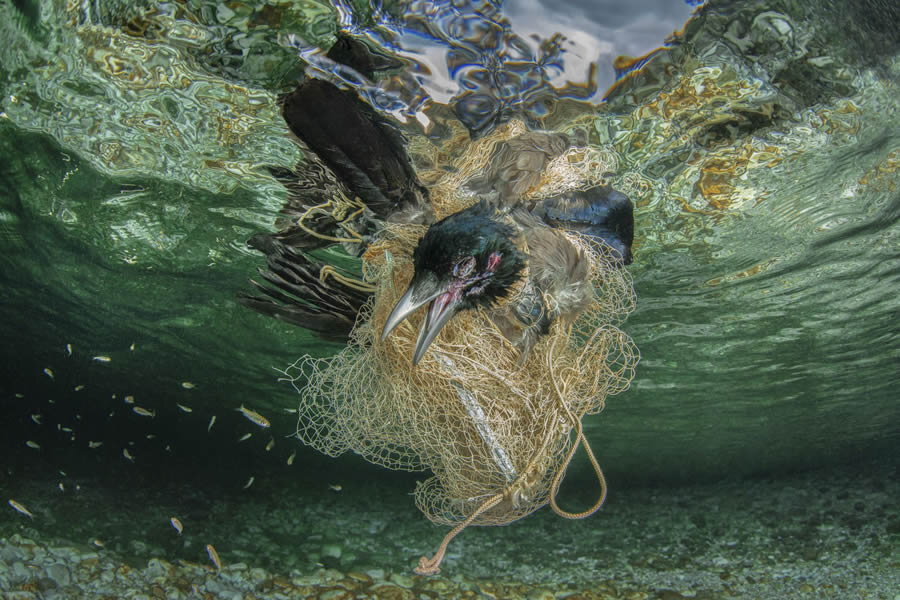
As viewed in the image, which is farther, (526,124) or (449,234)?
(526,124)

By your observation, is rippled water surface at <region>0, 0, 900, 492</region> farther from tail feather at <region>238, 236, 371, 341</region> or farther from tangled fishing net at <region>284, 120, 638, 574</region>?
tail feather at <region>238, 236, 371, 341</region>

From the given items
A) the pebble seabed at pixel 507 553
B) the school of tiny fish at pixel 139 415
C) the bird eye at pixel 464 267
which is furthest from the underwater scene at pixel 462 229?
the school of tiny fish at pixel 139 415

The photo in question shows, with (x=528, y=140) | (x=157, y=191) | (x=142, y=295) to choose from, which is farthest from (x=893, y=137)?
(x=142, y=295)

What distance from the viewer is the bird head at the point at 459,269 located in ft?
9.70

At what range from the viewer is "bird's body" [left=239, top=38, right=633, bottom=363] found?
3057 millimetres

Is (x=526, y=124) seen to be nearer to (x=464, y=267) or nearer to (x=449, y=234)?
(x=449, y=234)

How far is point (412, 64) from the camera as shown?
4.06 metres

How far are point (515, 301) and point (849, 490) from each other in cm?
1962

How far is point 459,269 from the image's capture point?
3.03 m

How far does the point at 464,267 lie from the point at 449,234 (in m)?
0.23

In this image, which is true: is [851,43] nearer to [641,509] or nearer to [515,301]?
[515,301]

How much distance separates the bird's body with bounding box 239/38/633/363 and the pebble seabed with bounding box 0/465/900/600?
585 centimetres

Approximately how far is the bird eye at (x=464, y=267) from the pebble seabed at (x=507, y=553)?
6.73m

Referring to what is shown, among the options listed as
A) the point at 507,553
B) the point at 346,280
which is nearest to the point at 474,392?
the point at 346,280
